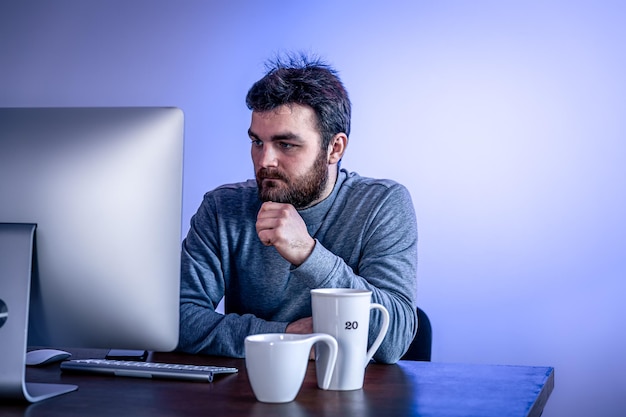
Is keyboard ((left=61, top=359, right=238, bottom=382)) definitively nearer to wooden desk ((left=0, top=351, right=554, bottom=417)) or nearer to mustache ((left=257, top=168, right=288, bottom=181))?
wooden desk ((left=0, top=351, right=554, bottom=417))

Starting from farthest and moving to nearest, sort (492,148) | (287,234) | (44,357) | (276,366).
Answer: (492,148) → (287,234) → (44,357) → (276,366)

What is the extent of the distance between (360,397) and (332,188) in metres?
0.97

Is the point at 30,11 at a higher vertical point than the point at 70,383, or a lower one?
higher

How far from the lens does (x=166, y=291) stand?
3.71 feet

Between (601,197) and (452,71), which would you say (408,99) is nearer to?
(452,71)

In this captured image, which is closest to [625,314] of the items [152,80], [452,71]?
[452,71]

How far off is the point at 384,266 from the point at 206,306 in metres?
0.39

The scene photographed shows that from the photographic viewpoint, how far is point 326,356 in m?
1.13

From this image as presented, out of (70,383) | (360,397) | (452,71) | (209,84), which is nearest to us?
(360,397)


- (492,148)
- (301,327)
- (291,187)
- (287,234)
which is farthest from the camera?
(492,148)

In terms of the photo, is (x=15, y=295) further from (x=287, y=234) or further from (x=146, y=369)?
(x=287, y=234)

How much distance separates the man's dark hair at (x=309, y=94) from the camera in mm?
1986

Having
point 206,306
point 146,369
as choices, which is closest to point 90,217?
point 146,369

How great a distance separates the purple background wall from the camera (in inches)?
114
